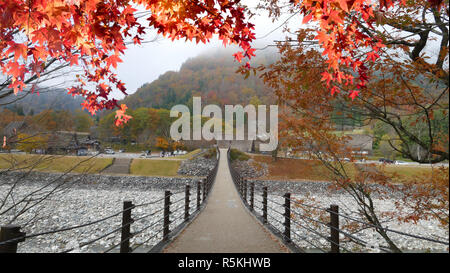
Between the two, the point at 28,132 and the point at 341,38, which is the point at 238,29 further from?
the point at 28,132

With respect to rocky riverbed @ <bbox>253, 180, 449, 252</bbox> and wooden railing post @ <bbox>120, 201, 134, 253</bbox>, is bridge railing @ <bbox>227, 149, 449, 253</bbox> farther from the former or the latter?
wooden railing post @ <bbox>120, 201, 134, 253</bbox>

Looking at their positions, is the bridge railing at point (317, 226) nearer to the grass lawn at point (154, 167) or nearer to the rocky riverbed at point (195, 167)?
the rocky riverbed at point (195, 167)

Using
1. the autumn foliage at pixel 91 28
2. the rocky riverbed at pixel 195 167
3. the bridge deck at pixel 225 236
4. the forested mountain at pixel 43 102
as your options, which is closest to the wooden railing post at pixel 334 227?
the bridge deck at pixel 225 236

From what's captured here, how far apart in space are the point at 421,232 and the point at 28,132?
55.9 ft

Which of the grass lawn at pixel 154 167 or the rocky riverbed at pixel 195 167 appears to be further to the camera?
the rocky riverbed at pixel 195 167

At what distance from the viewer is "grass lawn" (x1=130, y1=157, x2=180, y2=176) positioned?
1115 inches

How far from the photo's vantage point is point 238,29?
7.60 ft

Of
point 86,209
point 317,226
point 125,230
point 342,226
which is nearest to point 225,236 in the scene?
point 125,230

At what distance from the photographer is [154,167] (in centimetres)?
2927

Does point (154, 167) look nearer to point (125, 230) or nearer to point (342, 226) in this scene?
point (342, 226)

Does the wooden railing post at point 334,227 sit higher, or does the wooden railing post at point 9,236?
the wooden railing post at point 9,236

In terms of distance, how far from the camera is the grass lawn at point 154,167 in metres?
28.3

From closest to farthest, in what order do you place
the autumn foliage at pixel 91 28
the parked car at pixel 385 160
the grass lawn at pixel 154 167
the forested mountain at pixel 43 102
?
the autumn foliage at pixel 91 28 < the forested mountain at pixel 43 102 < the parked car at pixel 385 160 < the grass lawn at pixel 154 167
